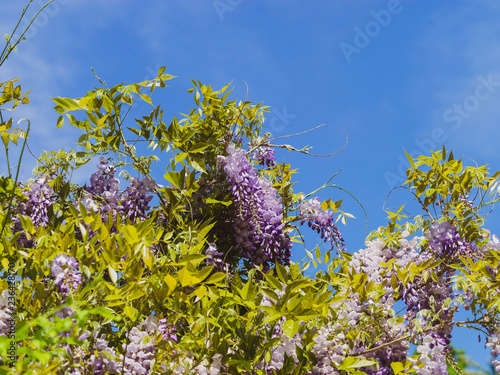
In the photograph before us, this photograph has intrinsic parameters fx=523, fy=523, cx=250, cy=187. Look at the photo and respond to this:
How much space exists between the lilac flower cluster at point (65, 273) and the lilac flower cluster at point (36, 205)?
0.72m

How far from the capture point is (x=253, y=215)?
8.95 ft

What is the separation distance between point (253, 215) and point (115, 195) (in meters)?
0.78

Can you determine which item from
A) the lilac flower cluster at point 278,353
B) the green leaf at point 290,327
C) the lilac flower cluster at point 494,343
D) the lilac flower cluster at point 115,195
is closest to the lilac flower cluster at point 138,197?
the lilac flower cluster at point 115,195

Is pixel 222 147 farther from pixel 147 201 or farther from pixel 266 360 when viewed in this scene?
pixel 266 360

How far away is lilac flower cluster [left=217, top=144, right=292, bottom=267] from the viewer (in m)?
2.73

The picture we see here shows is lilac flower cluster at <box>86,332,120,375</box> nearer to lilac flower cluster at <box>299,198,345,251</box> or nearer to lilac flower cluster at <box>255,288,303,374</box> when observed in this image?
lilac flower cluster at <box>255,288,303,374</box>

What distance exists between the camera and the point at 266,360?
6.64 ft

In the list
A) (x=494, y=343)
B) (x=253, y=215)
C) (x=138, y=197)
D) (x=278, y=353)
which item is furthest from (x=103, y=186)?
(x=494, y=343)

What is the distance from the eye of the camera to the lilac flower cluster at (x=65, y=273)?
2064mm

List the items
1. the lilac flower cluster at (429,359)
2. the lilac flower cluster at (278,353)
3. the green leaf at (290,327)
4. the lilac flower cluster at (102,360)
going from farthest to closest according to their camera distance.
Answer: the lilac flower cluster at (429,359) → the lilac flower cluster at (278,353) → the lilac flower cluster at (102,360) → the green leaf at (290,327)

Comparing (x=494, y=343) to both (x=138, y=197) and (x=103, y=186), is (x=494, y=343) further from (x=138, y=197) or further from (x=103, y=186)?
(x=103, y=186)

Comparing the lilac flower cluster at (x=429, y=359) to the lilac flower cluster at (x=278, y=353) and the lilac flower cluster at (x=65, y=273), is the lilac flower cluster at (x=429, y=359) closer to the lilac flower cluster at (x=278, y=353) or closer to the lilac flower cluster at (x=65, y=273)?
the lilac flower cluster at (x=278, y=353)

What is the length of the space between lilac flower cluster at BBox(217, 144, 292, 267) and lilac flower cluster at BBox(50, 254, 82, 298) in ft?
2.95
